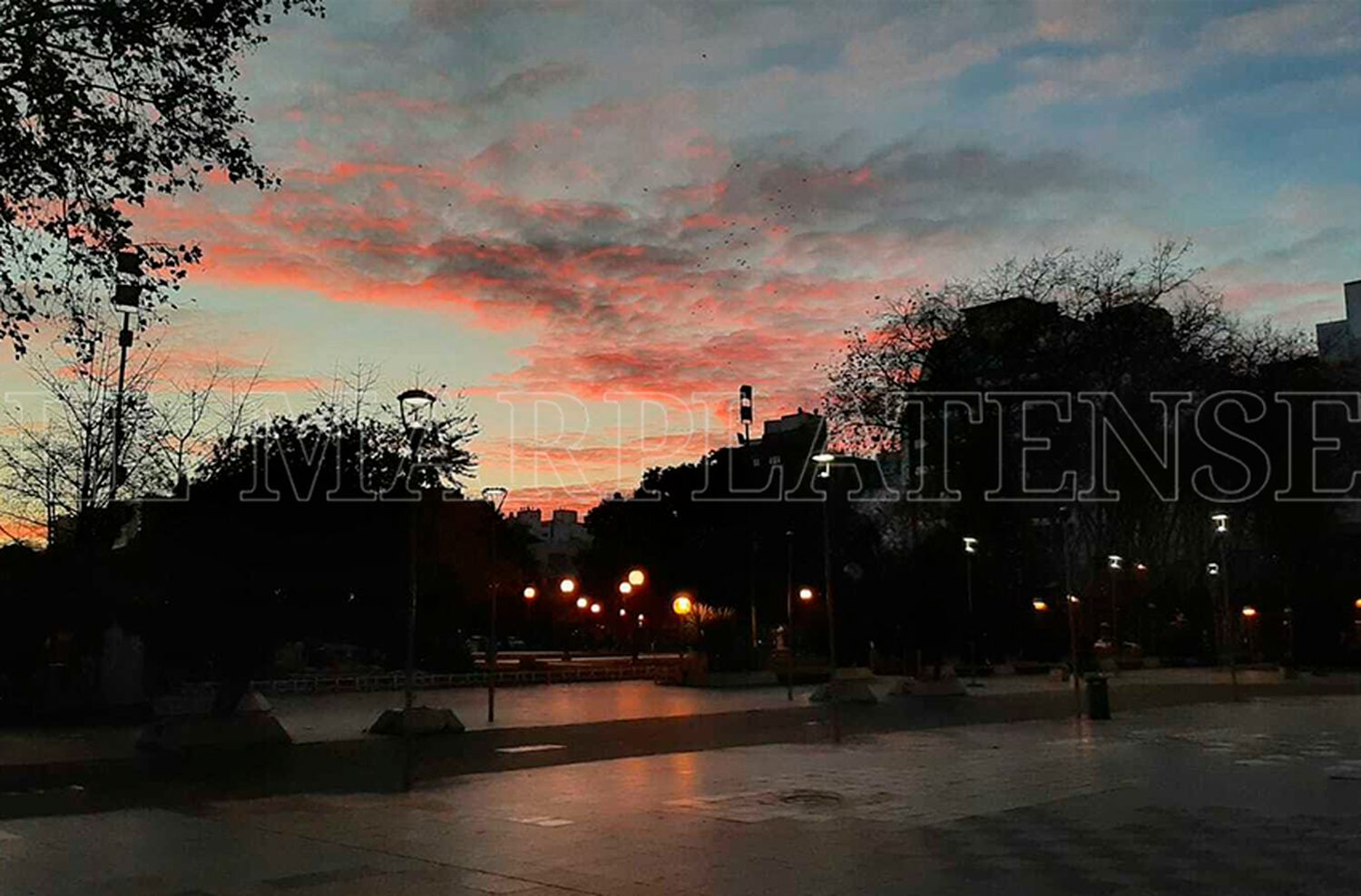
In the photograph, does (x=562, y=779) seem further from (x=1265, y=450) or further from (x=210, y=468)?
(x=1265, y=450)

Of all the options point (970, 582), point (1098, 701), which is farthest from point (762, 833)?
point (970, 582)

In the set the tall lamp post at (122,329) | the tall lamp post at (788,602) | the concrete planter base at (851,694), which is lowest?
the concrete planter base at (851,694)

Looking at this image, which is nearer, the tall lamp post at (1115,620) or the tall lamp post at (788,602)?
the tall lamp post at (788,602)

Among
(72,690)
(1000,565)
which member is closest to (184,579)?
(72,690)

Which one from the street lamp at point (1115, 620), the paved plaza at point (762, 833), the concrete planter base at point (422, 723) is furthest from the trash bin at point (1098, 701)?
the street lamp at point (1115, 620)

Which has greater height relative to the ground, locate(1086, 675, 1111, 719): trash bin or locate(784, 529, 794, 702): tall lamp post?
locate(784, 529, 794, 702): tall lamp post

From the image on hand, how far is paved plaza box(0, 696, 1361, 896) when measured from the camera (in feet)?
29.0

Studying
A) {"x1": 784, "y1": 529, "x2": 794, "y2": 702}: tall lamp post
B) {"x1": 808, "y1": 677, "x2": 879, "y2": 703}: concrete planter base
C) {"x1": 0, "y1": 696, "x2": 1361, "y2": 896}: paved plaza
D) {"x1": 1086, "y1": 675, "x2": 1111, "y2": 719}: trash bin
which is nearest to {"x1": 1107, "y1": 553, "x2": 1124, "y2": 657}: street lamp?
{"x1": 784, "y1": 529, "x2": 794, "y2": 702}: tall lamp post

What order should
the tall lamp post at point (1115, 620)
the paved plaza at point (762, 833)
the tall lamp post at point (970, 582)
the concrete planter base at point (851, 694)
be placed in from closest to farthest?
the paved plaza at point (762, 833), the concrete planter base at point (851, 694), the tall lamp post at point (970, 582), the tall lamp post at point (1115, 620)

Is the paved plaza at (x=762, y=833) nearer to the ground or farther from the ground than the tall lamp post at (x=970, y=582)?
nearer to the ground

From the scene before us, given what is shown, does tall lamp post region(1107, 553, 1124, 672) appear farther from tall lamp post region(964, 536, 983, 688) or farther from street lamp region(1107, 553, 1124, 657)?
tall lamp post region(964, 536, 983, 688)

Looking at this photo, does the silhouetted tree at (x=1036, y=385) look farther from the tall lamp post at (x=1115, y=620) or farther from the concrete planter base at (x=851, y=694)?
the tall lamp post at (x=1115, y=620)

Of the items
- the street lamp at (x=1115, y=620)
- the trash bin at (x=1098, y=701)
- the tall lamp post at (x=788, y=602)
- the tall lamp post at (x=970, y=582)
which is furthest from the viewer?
the street lamp at (x=1115, y=620)

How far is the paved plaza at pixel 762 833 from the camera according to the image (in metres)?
8.84
